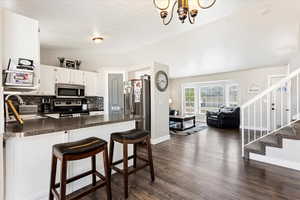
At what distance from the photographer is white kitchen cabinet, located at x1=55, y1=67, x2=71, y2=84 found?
405 cm

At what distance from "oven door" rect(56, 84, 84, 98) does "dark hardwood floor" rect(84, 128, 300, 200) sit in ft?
9.59

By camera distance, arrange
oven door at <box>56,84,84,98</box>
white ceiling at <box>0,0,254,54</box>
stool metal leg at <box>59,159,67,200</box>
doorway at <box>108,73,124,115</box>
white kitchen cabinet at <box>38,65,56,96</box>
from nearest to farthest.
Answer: stool metal leg at <box>59,159,67,200</box> → white ceiling at <box>0,0,254,54</box> → white kitchen cabinet at <box>38,65,56,96</box> → oven door at <box>56,84,84,98</box> → doorway at <box>108,73,124,115</box>

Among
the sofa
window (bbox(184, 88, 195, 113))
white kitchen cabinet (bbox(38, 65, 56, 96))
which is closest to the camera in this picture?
white kitchen cabinet (bbox(38, 65, 56, 96))

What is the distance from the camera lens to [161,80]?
4094mm

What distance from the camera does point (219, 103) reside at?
718 centimetres

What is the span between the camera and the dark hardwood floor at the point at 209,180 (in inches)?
70.1

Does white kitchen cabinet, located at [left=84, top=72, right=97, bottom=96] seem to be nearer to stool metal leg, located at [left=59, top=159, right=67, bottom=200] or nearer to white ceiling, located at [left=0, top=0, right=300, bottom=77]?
white ceiling, located at [left=0, top=0, right=300, bottom=77]

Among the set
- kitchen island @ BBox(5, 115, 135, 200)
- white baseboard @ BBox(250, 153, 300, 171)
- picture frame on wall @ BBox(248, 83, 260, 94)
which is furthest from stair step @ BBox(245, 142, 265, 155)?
picture frame on wall @ BBox(248, 83, 260, 94)

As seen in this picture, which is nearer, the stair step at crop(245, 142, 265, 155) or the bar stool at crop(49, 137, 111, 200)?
the bar stool at crop(49, 137, 111, 200)

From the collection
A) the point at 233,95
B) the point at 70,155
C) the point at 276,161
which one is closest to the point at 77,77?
the point at 70,155

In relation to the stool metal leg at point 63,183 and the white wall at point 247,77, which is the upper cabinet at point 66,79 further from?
the white wall at point 247,77

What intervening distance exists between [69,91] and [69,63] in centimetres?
87

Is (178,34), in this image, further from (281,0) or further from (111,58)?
(111,58)

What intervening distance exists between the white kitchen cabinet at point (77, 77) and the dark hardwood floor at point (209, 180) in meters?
3.15
